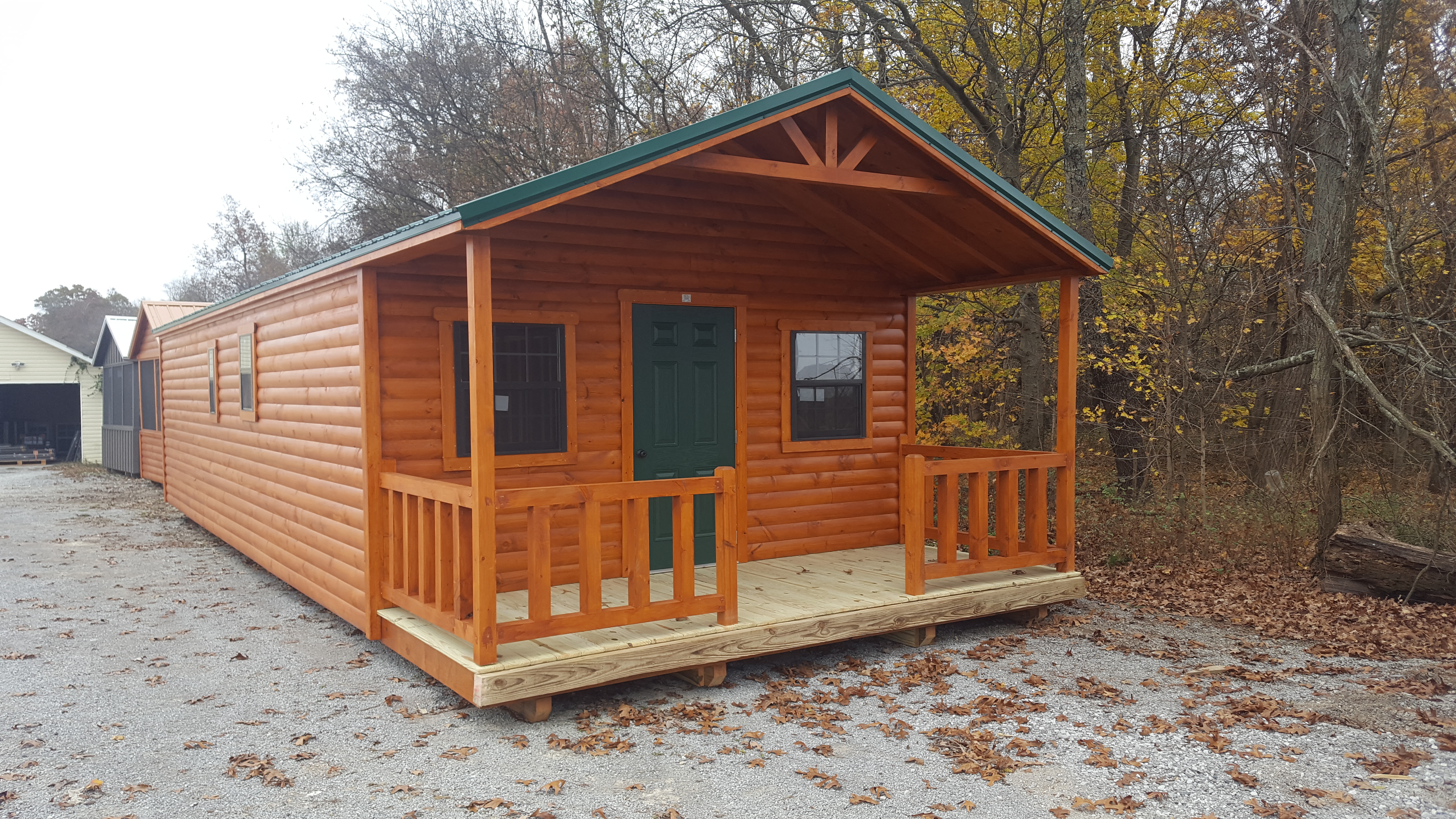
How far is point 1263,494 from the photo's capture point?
9570 millimetres

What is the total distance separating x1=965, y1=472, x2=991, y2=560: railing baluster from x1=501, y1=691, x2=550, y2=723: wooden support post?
130 inches

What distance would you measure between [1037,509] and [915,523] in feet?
4.00

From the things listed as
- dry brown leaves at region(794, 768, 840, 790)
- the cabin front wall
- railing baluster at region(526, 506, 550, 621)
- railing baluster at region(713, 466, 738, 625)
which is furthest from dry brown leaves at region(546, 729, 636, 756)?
the cabin front wall

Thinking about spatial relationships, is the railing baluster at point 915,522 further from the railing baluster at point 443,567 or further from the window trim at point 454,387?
the railing baluster at point 443,567

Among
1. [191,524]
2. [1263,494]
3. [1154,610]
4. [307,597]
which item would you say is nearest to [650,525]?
[307,597]

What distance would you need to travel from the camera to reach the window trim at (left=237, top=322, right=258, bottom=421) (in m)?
8.73

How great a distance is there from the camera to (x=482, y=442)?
15.8 feet

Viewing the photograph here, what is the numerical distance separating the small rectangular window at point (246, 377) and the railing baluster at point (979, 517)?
6.51 m

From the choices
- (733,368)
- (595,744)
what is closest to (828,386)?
(733,368)

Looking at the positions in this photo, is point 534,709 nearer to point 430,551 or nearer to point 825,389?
point 430,551

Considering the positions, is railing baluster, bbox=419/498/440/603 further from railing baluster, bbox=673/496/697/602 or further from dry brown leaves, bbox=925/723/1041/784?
dry brown leaves, bbox=925/723/1041/784

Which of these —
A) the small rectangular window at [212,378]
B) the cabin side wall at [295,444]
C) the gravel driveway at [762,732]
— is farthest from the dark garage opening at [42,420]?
the gravel driveway at [762,732]

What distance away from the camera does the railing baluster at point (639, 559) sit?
524cm

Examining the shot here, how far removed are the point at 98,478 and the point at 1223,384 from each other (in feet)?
69.5
